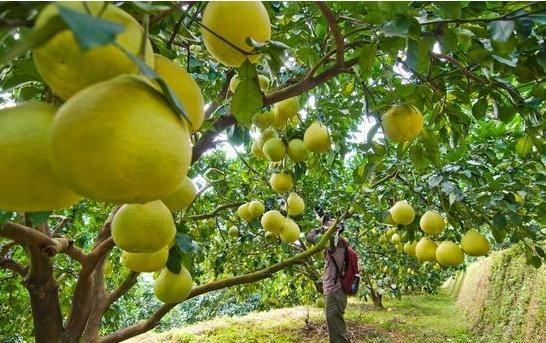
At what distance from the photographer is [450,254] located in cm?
265

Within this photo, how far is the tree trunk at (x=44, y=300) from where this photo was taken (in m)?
2.01

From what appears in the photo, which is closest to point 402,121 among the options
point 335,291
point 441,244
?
point 441,244

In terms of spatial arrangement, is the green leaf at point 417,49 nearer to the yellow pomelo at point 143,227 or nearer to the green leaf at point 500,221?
the yellow pomelo at point 143,227

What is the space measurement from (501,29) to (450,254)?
1.89 m

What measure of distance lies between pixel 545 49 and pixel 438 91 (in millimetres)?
378

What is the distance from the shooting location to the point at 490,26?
40.3 inches

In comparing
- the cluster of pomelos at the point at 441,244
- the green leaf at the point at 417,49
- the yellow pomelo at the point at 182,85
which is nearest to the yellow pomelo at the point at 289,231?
the cluster of pomelos at the point at 441,244

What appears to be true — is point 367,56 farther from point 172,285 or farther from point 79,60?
point 172,285

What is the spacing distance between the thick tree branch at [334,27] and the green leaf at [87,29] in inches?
21.0

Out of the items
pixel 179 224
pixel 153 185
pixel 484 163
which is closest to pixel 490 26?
pixel 153 185

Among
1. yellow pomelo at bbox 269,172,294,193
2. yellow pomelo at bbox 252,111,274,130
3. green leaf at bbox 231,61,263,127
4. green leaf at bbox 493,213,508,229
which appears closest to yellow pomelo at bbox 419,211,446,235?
green leaf at bbox 493,213,508,229

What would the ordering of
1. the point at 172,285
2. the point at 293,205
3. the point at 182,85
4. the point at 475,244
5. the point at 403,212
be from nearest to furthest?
the point at 182,85 → the point at 172,285 → the point at 475,244 → the point at 403,212 → the point at 293,205

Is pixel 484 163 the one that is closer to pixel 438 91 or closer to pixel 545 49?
pixel 438 91

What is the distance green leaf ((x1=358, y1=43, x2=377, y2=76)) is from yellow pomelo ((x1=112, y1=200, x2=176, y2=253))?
0.63 m
